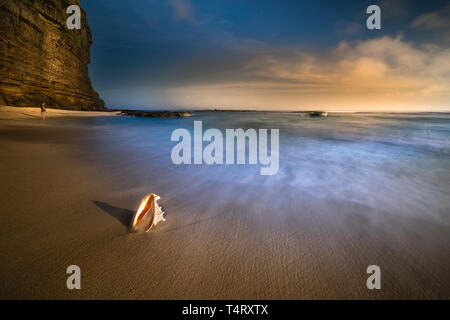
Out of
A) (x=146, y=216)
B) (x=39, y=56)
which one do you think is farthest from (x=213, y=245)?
(x=39, y=56)

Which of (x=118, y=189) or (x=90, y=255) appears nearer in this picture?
(x=90, y=255)

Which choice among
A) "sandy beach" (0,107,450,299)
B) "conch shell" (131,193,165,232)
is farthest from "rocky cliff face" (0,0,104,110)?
"conch shell" (131,193,165,232)

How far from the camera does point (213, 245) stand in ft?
6.21

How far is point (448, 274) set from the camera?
5.52 ft

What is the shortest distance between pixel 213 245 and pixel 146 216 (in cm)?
88

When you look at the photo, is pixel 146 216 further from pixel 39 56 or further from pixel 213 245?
pixel 39 56

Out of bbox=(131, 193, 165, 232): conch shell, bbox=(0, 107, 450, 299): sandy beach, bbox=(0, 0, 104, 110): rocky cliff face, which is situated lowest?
bbox=(0, 107, 450, 299): sandy beach

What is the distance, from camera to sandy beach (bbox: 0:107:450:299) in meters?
1.45

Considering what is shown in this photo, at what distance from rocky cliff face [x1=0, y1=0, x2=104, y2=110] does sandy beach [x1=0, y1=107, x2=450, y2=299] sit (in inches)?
1174

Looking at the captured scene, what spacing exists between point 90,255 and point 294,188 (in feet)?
10.8

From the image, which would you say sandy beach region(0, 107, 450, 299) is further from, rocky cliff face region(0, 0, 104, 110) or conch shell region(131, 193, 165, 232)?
rocky cliff face region(0, 0, 104, 110)

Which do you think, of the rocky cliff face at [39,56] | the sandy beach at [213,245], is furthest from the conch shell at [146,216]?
the rocky cliff face at [39,56]

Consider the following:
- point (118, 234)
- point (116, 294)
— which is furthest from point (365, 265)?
point (118, 234)
